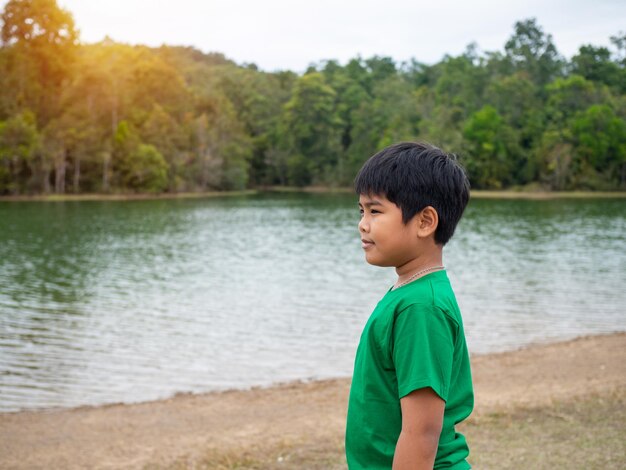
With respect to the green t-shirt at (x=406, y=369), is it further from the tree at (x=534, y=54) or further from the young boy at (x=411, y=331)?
the tree at (x=534, y=54)

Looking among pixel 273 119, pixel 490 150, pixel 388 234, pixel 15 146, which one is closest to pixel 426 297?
pixel 388 234

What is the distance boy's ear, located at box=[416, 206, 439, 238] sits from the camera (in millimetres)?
1578

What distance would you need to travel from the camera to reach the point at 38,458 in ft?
17.5

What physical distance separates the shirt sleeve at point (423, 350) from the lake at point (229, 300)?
6.89 metres

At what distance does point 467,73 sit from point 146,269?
5906 cm

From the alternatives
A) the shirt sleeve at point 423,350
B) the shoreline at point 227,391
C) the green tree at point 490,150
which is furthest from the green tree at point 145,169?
the shirt sleeve at point 423,350

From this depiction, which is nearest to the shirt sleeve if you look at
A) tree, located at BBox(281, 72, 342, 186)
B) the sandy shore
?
the sandy shore

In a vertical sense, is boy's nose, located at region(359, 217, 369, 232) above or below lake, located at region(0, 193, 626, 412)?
above

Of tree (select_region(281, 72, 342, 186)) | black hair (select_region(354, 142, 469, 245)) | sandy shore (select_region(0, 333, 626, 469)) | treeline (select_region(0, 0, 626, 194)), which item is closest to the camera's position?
black hair (select_region(354, 142, 469, 245))

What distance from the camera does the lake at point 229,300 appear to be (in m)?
9.03

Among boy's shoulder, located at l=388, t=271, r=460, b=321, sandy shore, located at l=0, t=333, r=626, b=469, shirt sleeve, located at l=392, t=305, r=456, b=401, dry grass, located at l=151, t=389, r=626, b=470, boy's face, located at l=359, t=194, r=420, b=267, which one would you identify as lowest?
sandy shore, located at l=0, t=333, r=626, b=469

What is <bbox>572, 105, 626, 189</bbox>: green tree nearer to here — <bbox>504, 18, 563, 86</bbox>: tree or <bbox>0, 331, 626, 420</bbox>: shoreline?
<bbox>504, 18, 563, 86</bbox>: tree

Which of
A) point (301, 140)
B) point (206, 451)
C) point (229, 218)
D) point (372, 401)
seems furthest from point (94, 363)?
point (301, 140)

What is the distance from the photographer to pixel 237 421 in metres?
6.33
